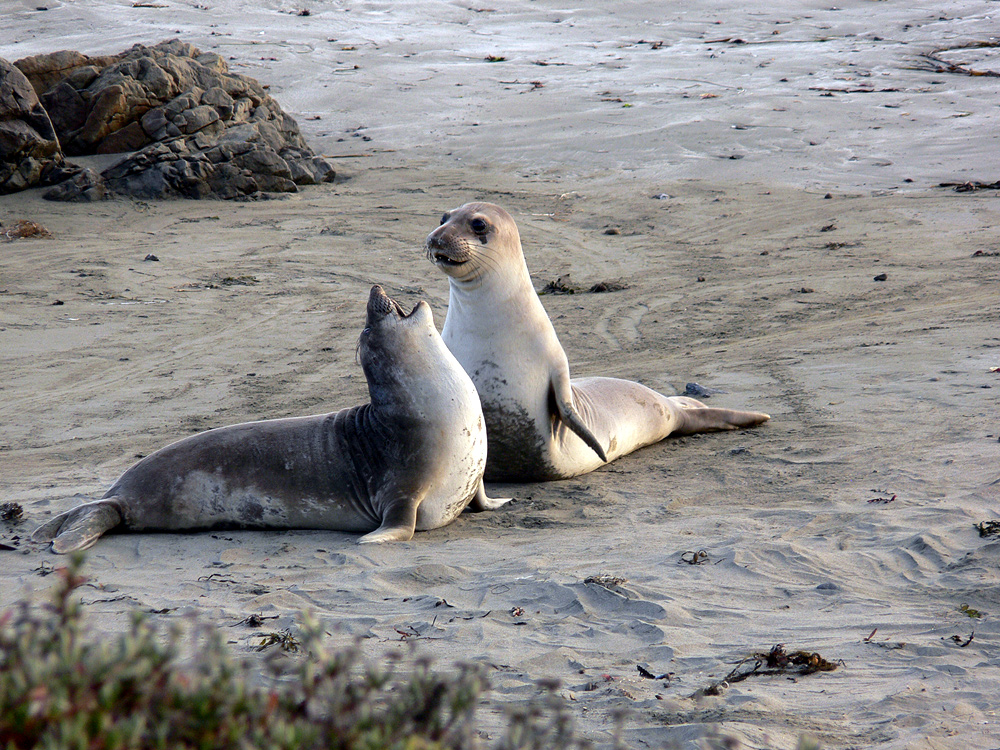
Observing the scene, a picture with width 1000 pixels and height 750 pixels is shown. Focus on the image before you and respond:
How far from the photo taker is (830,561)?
3.64 meters

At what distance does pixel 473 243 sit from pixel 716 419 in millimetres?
1973

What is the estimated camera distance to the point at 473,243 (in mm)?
5059

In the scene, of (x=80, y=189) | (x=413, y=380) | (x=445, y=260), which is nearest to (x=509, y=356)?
(x=445, y=260)

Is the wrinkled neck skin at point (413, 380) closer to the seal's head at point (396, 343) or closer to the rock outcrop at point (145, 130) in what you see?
the seal's head at point (396, 343)

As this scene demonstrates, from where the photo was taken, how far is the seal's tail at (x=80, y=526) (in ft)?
13.1

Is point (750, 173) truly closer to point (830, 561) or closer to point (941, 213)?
point (941, 213)

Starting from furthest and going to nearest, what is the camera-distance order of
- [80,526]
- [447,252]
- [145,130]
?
[145,130], [447,252], [80,526]

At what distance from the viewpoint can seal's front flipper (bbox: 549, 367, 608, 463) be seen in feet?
16.8

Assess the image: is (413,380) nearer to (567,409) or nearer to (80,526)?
(567,409)

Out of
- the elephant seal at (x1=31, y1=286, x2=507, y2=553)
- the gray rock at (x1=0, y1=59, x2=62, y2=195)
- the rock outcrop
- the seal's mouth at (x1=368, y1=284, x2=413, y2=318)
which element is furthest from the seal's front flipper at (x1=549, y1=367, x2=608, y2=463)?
the gray rock at (x1=0, y1=59, x2=62, y2=195)

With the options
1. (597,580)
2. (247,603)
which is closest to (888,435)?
A: (597,580)

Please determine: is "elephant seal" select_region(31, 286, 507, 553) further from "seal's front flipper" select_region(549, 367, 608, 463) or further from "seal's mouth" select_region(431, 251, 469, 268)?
"seal's front flipper" select_region(549, 367, 608, 463)

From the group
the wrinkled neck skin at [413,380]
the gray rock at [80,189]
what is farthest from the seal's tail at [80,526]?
the gray rock at [80,189]

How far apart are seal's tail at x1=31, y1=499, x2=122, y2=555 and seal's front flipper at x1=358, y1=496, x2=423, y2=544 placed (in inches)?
44.5
